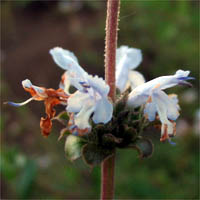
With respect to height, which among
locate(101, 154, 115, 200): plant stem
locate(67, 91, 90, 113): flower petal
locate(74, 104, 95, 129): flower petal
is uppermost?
locate(67, 91, 90, 113): flower petal

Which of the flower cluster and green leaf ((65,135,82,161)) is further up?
the flower cluster

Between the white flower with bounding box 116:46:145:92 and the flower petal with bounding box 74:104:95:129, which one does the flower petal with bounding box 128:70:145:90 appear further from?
the flower petal with bounding box 74:104:95:129

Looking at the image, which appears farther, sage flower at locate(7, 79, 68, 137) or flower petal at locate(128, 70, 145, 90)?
flower petal at locate(128, 70, 145, 90)

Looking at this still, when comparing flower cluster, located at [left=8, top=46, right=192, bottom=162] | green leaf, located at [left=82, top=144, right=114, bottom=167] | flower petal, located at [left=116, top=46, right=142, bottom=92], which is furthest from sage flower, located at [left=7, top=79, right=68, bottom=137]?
flower petal, located at [left=116, top=46, right=142, bottom=92]

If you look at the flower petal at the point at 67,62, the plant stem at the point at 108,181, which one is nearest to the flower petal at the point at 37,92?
the flower petal at the point at 67,62

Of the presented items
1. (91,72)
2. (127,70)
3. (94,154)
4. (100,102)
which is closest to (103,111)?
(100,102)

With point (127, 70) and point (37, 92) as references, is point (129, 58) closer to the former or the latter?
point (127, 70)
